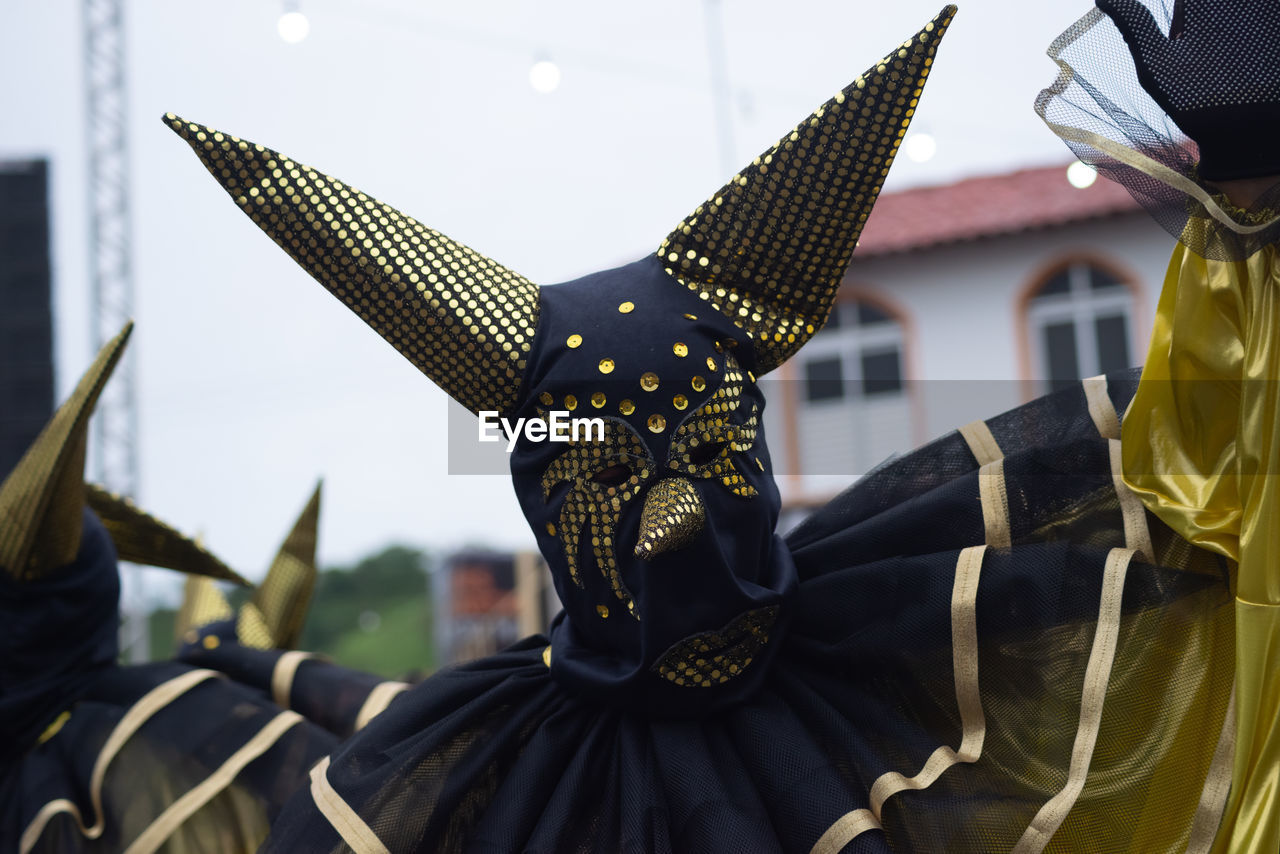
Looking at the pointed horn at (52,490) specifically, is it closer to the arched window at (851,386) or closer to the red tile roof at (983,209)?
the arched window at (851,386)

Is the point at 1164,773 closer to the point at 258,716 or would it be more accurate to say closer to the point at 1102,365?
the point at 258,716

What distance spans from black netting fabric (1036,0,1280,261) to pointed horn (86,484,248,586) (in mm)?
2115

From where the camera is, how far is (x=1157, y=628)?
1.64m

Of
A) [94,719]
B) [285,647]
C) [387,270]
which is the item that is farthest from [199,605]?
[387,270]

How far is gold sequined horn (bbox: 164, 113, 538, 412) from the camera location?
1868 mm

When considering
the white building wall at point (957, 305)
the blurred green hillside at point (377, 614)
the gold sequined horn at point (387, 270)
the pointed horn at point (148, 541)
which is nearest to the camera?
the gold sequined horn at point (387, 270)

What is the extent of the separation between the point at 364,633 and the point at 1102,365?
1197 inches

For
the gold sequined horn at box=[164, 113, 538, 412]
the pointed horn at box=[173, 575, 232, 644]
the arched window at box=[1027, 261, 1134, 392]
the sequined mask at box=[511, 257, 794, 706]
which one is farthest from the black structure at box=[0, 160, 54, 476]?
the arched window at box=[1027, 261, 1134, 392]

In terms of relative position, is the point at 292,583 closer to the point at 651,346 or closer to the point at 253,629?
the point at 253,629

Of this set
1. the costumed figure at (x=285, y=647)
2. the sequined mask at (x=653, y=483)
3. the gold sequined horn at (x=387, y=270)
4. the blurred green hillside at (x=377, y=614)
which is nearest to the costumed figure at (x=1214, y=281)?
the sequined mask at (x=653, y=483)

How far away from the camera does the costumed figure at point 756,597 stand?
1.63m

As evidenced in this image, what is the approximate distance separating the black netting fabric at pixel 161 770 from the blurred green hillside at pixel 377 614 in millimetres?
30131

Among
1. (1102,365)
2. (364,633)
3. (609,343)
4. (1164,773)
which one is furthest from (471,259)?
(364,633)

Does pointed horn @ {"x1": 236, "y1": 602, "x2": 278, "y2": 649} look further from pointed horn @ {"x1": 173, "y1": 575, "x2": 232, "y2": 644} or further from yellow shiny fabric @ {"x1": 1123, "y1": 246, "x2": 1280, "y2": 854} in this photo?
yellow shiny fabric @ {"x1": 1123, "y1": 246, "x2": 1280, "y2": 854}
